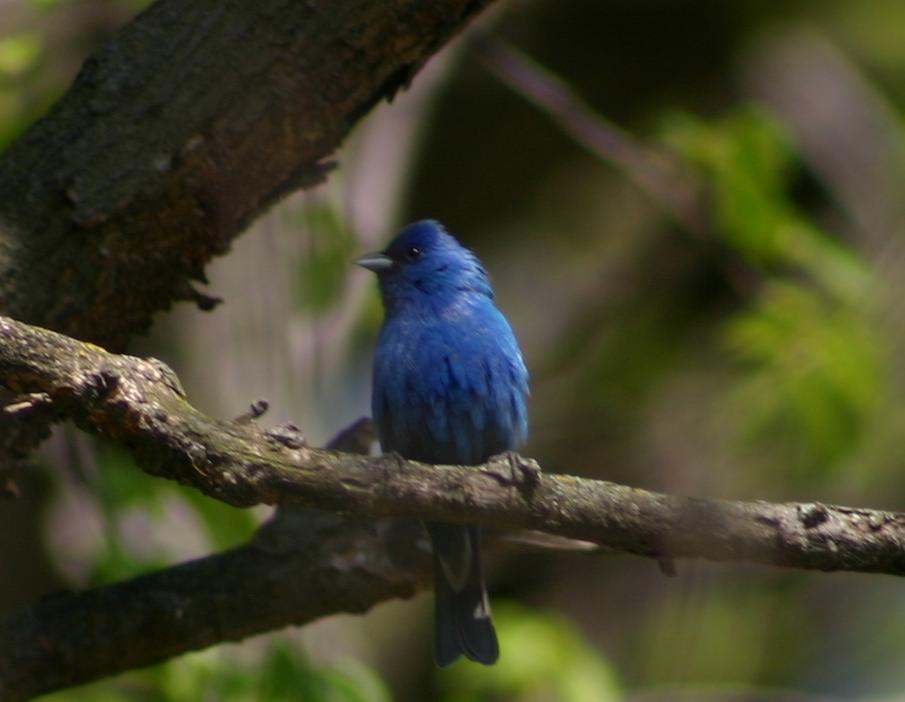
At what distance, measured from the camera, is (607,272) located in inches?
365

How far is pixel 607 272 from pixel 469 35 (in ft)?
9.43

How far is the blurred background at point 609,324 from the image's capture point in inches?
251

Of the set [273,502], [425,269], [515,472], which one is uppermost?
[425,269]

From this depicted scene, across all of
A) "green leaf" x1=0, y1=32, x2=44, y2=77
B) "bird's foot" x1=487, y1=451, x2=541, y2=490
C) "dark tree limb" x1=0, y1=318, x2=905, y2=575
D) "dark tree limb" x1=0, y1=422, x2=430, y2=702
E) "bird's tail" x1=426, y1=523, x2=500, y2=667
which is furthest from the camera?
"bird's tail" x1=426, y1=523, x2=500, y2=667

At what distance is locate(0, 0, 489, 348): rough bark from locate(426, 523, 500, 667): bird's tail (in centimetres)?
153

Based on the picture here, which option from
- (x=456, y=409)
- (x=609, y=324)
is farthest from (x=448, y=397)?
(x=609, y=324)

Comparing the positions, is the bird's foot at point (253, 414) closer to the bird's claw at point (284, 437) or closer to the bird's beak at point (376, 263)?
the bird's claw at point (284, 437)

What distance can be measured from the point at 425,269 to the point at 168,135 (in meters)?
2.00

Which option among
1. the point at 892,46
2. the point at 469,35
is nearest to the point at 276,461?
Result: the point at 469,35

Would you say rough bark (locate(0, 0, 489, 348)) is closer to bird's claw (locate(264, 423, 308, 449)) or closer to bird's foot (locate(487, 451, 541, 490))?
bird's claw (locate(264, 423, 308, 449))

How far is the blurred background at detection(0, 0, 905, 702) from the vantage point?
6.38 meters

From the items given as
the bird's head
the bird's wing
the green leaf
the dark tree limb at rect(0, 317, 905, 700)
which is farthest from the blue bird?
the green leaf

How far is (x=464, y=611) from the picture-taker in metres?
5.47

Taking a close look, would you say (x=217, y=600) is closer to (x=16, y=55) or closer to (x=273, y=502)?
(x=273, y=502)
